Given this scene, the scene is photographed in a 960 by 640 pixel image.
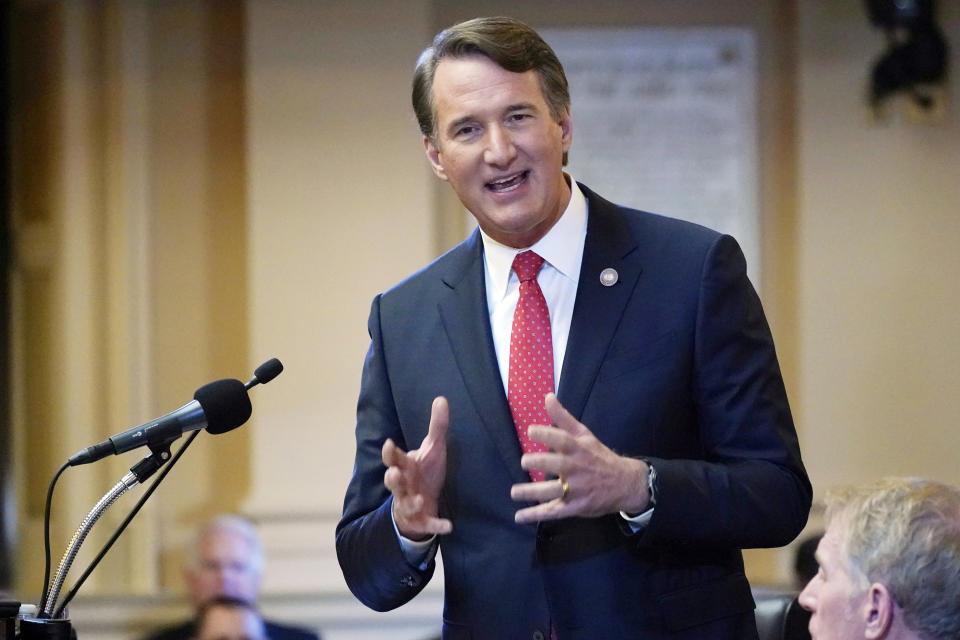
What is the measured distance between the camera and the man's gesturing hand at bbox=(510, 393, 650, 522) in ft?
4.80

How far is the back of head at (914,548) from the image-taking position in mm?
1662

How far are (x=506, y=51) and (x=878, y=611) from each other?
0.93 m

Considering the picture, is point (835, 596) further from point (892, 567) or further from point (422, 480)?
point (422, 480)

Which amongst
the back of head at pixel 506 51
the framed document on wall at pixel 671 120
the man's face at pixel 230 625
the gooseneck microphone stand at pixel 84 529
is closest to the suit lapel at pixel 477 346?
the back of head at pixel 506 51

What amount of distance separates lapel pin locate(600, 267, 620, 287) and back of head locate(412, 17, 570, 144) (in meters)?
0.25

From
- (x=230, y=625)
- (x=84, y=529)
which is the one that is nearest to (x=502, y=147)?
(x=84, y=529)

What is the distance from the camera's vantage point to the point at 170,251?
4.71 m

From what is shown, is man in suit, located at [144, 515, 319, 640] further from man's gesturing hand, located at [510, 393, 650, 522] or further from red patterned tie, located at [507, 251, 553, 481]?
man's gesturing hand, located at [510, 393, 650, 522]

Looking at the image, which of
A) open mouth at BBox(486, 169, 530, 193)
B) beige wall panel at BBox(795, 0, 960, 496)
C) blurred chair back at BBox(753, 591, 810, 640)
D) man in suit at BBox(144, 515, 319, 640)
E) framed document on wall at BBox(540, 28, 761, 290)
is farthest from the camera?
framed document on wall at BBox(540, 28, 761, 290)

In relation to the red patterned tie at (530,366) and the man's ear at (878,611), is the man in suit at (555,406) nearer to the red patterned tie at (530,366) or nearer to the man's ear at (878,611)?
the red patterned tie at (530,366)

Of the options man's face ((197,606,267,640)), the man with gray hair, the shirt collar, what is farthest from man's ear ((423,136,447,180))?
man's face ((197,606,267,640))

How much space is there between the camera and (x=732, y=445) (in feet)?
5.54

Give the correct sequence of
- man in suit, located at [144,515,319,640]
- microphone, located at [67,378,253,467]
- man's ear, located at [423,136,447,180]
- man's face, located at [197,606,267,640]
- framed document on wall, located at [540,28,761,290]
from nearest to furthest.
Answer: microphone, located at [67,378,253,467] < man's ear, located at [423,136,447,180] < man's face, located at [197,606,267,640] < man in suit, located at [144,515,319,640] < framed document on wall, located at [540,28,761,290]

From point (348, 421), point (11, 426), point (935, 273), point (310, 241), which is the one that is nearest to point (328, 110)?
point (310, 241)
